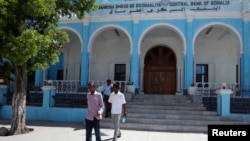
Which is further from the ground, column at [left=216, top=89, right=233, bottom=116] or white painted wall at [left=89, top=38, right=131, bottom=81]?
white painted wall at [left=89, top=38, right=131, bottom=81]

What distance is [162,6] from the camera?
49.2ft

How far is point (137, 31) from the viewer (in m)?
15.0

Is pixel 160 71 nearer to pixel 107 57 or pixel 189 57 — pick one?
pixel 189 57

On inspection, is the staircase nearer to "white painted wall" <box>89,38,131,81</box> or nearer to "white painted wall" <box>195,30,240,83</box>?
"white painted wall" <box>195,30,240,83</box>

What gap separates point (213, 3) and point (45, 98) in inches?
369

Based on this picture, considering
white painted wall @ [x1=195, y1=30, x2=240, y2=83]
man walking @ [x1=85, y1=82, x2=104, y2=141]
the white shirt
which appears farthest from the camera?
white painted wall @ [x1=195, y1=30, x2=240, y2=83]

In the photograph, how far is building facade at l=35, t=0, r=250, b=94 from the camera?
47.1ft

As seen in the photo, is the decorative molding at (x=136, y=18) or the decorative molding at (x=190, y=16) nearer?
the decorative molding at (x=190, y=16)

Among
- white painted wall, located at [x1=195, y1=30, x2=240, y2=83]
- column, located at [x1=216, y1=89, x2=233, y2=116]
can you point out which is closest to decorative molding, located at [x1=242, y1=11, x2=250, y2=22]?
white painted wall, located at [x1=195, y1=30, x2=240, y2=83]

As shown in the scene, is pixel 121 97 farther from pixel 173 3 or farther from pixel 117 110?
pixel 173 3

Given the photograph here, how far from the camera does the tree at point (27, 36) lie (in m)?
8.23

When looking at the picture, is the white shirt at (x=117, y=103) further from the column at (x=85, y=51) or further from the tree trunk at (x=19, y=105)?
the column at (x=85, y=51)

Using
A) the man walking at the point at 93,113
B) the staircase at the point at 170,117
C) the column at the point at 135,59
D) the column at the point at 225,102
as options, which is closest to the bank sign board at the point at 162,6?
the column at the point at 135,59

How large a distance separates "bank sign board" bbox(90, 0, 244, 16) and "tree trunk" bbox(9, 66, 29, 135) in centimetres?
700
